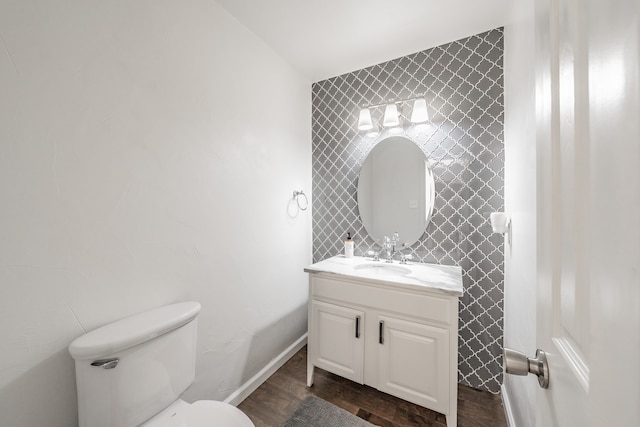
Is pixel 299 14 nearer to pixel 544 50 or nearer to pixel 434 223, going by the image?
pixel 544 50

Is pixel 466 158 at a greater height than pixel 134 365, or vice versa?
pixel 466 158

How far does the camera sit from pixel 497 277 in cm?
170

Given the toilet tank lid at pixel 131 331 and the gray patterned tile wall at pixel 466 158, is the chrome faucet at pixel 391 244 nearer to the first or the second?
the gray patterned tile wall at pixel 466 158

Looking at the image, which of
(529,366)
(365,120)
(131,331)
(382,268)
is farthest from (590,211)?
(365,120)

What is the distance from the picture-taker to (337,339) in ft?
5.57

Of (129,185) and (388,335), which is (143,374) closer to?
(129,185)

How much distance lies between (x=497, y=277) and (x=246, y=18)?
238 centimetres

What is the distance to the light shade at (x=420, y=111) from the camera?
1.86 m

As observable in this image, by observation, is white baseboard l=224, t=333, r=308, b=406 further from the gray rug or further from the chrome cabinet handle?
the chrome cabinet handle

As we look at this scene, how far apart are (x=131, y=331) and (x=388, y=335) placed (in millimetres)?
1298

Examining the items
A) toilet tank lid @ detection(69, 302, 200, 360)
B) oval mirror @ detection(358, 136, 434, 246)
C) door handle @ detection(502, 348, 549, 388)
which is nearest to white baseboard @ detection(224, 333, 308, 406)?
toilet tank lid @ detection(69, 302, 200, 360)

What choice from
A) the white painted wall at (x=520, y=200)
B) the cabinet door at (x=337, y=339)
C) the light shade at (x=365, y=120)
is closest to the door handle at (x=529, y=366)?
the white painted wall at (x=520, y=200)

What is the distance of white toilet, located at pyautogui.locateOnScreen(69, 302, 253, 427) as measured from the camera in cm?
87

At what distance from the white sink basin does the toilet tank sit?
1162 mm
